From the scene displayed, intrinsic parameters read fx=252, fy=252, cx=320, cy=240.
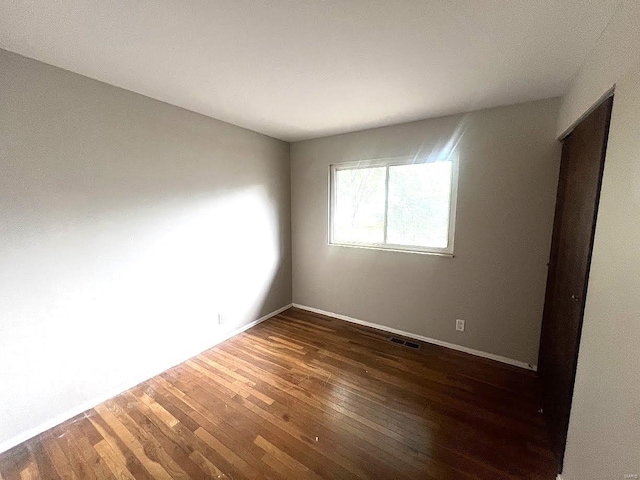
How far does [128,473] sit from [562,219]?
3129 millimetres

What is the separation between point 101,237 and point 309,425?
6.63ft

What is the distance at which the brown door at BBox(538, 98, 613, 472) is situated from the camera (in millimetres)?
1259

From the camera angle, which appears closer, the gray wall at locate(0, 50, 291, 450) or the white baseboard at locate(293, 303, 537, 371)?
the gray wall at locate(0, 50, 291, 450)

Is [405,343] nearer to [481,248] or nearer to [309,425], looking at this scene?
[481,248]

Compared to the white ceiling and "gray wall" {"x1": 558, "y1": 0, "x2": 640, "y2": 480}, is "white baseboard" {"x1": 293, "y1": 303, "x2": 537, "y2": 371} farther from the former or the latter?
the white ceiling

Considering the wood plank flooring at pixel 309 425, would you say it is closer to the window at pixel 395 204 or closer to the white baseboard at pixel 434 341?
the white baseboard at pixel 434 341

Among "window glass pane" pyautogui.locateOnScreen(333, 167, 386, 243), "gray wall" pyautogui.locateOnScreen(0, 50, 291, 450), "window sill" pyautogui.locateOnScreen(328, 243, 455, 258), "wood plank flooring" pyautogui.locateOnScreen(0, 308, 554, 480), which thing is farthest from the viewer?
"window glass pane" pyautogui.locateOnScreen(333, 167, 386, 243)

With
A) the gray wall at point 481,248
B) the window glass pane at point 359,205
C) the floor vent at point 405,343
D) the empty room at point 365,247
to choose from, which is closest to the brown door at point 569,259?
the empty room at point 365,247

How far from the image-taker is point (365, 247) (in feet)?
10.2

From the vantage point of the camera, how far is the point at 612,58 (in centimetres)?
116

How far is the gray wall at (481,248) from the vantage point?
2156 millimetres

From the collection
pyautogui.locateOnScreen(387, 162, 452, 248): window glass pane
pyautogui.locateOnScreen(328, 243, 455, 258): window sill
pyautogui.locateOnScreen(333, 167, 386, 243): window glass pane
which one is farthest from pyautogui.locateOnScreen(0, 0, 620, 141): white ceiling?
pyautogui.locateOnScreen(328, 243, 455, 258): window sill

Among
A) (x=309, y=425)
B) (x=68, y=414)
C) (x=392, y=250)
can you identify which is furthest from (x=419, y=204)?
(x=68, y=414)

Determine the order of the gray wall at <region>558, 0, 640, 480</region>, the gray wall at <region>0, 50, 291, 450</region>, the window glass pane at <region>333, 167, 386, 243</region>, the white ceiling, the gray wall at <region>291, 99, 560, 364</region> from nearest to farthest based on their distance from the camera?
the gray wall at <region>558, 0, 640, 480</region>
the white ceiling
the gray wall at <region>0, 50, 291, 450</region>
the gray wall at <region>291, 99, 560, 364</region>
the window glass pane at <region>333, 167, 386, 243</region>
